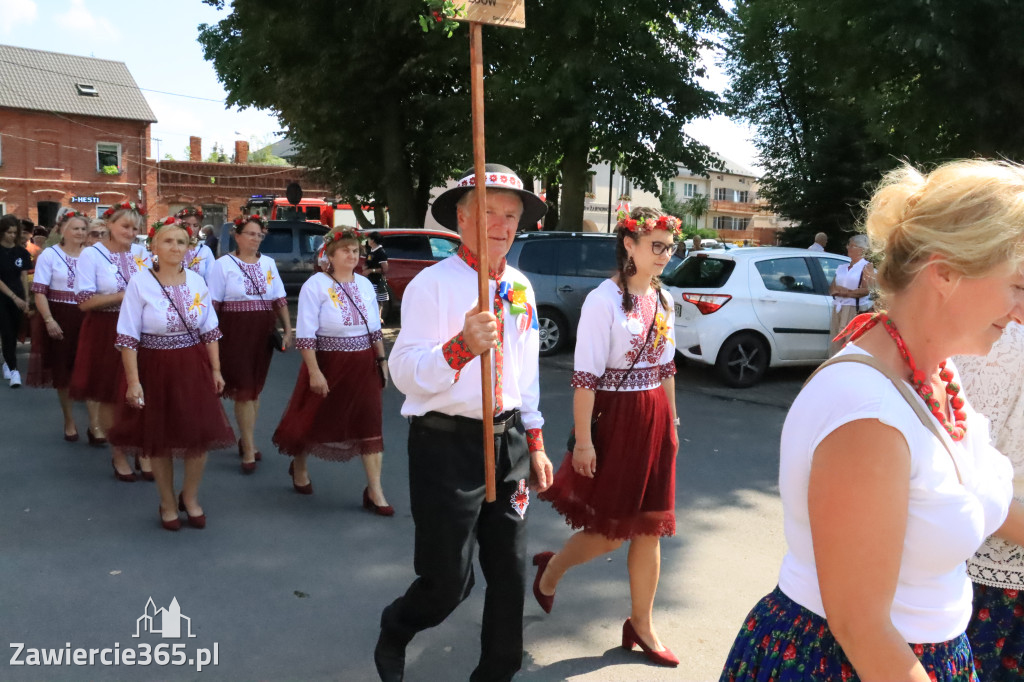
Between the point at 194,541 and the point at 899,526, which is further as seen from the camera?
the point at 194,541

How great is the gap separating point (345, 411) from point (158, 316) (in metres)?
1.35

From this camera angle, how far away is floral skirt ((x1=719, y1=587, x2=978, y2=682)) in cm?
165

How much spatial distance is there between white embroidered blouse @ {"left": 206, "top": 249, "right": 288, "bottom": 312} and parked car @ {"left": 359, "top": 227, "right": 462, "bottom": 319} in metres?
7.94

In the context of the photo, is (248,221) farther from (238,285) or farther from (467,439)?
(467,439)

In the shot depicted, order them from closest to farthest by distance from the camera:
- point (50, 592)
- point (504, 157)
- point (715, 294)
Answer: point (50, 592) < point (715, 294) < point (504, 157)

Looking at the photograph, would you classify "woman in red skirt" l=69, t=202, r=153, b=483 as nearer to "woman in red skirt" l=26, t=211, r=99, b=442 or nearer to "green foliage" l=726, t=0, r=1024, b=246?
"woman in red skirt" l=26, t=211, r=99, b=442

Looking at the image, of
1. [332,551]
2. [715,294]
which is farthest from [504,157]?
[332,551]


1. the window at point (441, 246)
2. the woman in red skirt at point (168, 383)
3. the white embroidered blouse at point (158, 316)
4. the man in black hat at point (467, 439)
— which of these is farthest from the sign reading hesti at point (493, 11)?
the window at point (441, 246)

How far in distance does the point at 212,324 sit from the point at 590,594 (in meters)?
3.02

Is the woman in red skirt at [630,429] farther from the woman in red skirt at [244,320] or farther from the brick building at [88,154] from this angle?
the brick building at [88,154]

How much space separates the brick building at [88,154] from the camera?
4328cm

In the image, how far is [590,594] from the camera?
455cm

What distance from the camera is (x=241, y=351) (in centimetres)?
689

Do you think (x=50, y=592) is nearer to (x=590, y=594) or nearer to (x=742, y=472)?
(x=590, y=594)
